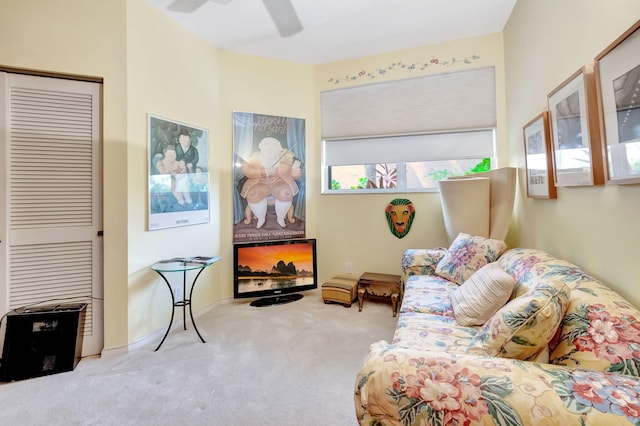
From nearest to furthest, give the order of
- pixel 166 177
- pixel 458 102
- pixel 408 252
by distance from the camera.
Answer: pixel 166 177, pixel 408 252, pixel 458 102

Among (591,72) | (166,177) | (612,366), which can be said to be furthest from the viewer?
(166,177)

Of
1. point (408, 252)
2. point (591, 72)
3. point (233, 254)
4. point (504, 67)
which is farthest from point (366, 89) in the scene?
point (233, 254)

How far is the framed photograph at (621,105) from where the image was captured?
1042 mm

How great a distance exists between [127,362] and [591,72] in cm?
321

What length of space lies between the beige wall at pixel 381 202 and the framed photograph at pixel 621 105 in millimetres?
1673

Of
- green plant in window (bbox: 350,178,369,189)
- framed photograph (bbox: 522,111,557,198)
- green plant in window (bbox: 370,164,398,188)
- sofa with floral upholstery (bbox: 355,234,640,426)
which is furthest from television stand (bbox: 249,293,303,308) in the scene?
framed photograph (bbox: 522,111,557,198)

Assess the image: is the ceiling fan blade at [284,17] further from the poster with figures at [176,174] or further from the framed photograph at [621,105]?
the framed photograph at [621,105]

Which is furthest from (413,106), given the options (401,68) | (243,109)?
(243,109)

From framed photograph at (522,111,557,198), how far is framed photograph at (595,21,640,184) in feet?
1.93

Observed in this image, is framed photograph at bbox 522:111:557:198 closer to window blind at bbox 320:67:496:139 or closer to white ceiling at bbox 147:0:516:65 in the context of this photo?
window blind at bbox 320:67:496:139

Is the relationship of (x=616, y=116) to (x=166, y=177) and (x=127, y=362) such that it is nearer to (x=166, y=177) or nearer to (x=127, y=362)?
(x=166, y=177)

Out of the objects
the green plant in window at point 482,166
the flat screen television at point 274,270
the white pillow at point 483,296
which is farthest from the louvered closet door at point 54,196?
the green plant in window at point 482,166

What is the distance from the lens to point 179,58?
8.29 feet

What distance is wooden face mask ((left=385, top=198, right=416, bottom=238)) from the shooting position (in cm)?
302
